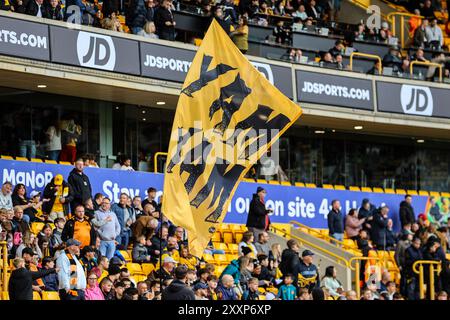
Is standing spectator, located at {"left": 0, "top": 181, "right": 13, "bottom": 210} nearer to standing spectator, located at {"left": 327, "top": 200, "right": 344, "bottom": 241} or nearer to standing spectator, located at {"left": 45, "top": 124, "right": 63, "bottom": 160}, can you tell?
standing spectator, located at {"left": 45, "top": 124, "right": 63, "bottom": 160}

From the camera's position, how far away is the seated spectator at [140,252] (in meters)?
18.7

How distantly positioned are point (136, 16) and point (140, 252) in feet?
17.7

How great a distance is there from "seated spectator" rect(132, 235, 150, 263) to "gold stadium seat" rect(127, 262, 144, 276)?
0.28ft

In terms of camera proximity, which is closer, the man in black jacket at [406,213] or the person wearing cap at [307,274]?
the person wearing cap at [307,274]

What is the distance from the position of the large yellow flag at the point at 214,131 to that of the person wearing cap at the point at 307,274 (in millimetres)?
5610

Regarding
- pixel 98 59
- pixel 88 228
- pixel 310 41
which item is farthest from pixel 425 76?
pixel 88 228

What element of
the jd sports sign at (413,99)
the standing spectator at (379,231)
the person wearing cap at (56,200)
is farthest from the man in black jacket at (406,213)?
the person wearing cap at (56,200)

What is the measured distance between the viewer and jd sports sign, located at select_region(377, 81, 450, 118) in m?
26.3

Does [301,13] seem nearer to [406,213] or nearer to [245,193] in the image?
[406,213]

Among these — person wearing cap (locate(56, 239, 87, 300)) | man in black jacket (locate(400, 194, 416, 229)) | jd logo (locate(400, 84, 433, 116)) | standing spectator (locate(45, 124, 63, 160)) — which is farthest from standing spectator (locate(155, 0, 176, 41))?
person wearing cap (locate(56, 239, 87, 300))

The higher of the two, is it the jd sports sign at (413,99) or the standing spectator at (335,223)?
the jd sports sign at (413,99)

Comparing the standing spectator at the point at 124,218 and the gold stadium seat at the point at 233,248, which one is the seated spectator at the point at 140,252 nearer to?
the standing spectator at the point at 124,218

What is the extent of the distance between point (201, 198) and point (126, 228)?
6.27m

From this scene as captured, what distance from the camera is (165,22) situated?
22.8 m
